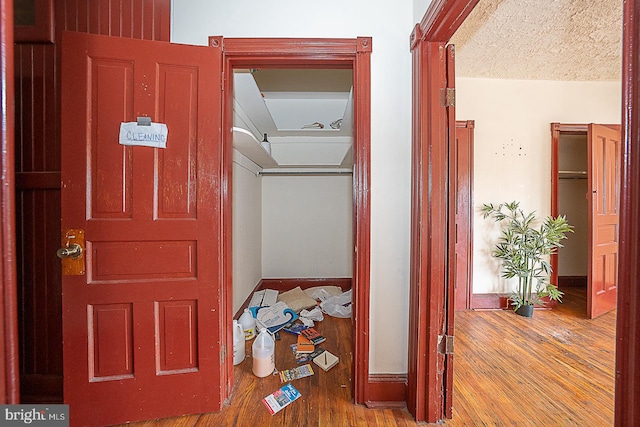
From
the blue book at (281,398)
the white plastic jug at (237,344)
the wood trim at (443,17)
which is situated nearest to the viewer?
the wood trim at (443,17)

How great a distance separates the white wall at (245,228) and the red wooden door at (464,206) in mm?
2360

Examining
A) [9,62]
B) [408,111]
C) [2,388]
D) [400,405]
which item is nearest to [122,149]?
[9,62]

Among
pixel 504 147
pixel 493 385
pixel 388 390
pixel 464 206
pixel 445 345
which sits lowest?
pixel 493 385

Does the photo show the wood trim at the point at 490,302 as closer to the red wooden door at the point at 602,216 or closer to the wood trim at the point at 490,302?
the wood trim at the point at 490,302

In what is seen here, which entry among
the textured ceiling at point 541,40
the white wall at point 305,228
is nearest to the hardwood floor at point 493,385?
the white wall at point 305,228

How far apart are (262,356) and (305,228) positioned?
2.16 m

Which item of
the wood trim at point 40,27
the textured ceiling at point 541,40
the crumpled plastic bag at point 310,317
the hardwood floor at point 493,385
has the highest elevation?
the textured ceiling at point 541,40

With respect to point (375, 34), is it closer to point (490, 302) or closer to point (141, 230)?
point (141, 230)

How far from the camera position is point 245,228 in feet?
9.68

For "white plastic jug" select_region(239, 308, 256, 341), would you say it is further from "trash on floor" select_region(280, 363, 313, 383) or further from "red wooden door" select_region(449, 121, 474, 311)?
"red wooden door" select_region(449, 121, 474, 311)

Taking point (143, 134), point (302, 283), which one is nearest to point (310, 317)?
point (302, 283)

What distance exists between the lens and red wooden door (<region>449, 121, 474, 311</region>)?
3.07m

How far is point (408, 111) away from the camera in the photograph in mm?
1621

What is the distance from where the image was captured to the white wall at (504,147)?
123 inches
